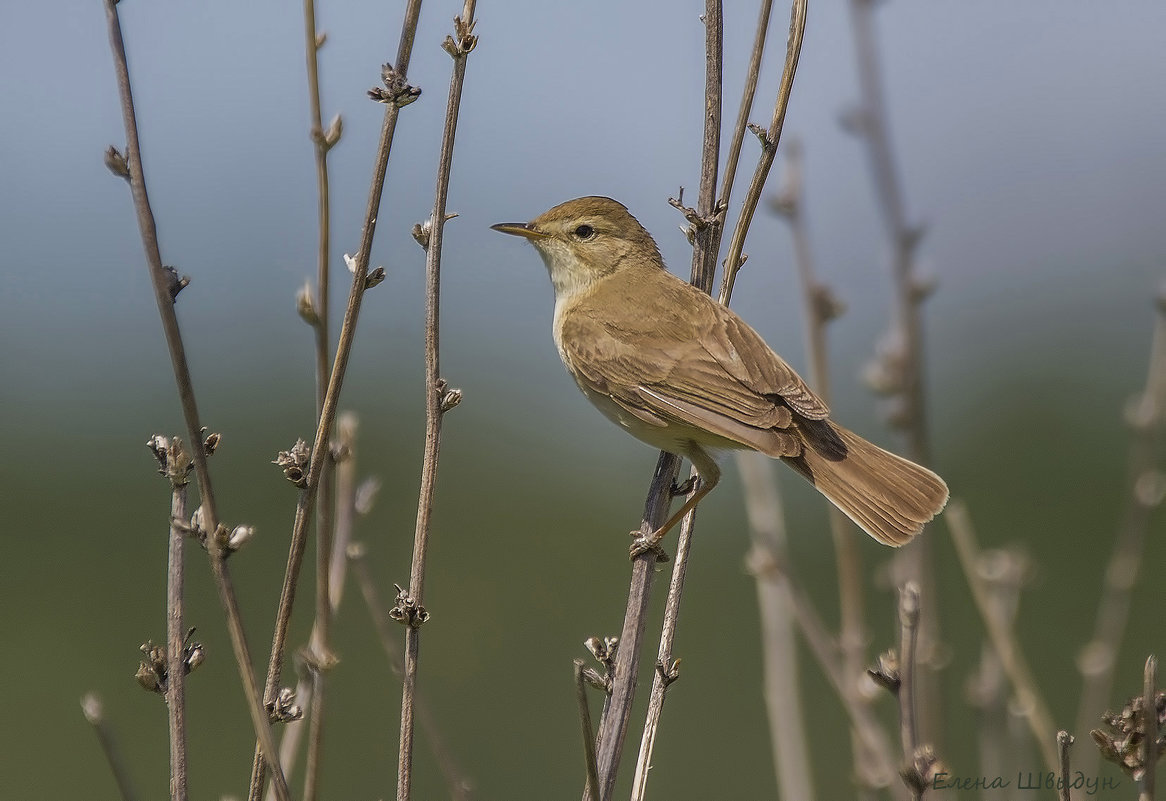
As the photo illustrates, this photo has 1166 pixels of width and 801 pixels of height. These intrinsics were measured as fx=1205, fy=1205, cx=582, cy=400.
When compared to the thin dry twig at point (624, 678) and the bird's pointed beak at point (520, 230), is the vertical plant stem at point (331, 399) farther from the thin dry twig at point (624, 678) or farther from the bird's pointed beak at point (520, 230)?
the bird's pointed beak at point (520, 230)

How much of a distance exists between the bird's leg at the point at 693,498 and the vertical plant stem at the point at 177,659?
112 centimetres

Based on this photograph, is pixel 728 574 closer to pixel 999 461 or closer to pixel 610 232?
pixel 999 461

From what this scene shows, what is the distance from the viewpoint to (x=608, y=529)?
13281 mm

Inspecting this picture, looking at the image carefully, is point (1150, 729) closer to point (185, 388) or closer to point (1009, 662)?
point (1009, 662)

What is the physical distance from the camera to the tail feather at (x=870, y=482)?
138 inches

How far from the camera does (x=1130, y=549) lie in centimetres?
342

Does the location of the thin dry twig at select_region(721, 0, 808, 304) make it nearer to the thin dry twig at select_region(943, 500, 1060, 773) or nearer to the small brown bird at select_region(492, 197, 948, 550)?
the small brown bird at select_region(492, 197, 948, 550)

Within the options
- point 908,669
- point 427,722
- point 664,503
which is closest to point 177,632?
point 427,722

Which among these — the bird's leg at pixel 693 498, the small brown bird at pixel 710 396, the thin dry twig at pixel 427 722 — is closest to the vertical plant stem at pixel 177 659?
the thin dry twig at pixel 427 722

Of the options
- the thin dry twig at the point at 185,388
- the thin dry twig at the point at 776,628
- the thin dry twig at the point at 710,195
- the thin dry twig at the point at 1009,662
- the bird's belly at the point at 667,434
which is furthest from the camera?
the bird's belly at the point at 667,434

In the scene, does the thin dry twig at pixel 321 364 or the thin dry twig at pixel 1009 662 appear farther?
the thin dry twig at pixel 1009 662

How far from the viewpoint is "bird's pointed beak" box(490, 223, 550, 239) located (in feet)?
15.1

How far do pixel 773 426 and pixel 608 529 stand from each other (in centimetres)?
961

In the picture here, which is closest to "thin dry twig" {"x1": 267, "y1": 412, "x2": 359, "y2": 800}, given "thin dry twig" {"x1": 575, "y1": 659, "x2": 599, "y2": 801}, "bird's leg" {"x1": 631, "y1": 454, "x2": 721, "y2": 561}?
"thin dry twig" {"x1": 575, "y1": 659, "x2": 599, "y2": 801}
